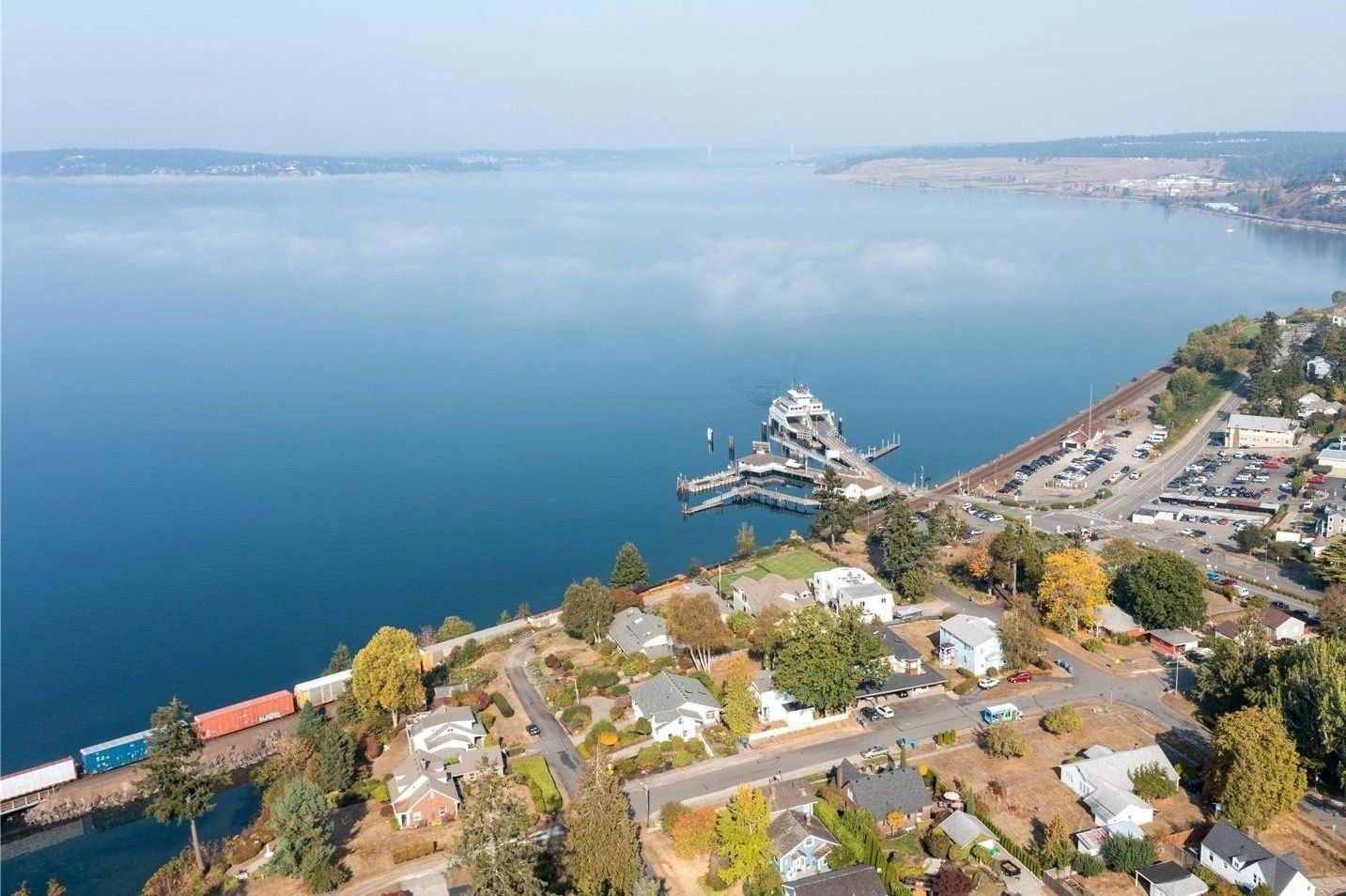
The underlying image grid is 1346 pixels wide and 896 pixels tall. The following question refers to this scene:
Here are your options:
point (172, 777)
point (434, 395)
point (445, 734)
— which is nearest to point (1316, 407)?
point (445, 734)

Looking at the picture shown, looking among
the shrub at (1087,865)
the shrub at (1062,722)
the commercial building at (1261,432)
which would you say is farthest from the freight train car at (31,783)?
the commercial building at (1261,432)

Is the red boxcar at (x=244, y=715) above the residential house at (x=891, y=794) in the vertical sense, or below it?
below

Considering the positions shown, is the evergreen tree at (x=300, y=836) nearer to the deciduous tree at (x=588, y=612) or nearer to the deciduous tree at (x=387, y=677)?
the deciduous tree at (x=387, y=677)

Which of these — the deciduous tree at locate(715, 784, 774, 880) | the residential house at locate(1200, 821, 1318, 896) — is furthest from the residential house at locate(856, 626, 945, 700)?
the residential house at locate(1200, 821, 1318, 896)

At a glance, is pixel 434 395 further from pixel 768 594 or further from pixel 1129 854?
pixel 1129 854

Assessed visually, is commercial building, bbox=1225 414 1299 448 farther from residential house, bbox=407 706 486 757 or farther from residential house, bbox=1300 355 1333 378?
residential house, bbox=407 706 486 757

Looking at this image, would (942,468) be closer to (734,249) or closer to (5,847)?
(5,847)

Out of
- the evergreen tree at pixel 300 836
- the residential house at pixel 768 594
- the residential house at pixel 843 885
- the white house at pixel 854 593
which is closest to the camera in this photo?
the residential house at pixel 843 885

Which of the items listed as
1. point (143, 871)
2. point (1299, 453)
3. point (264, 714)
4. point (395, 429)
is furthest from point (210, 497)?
point (1299, 453)
